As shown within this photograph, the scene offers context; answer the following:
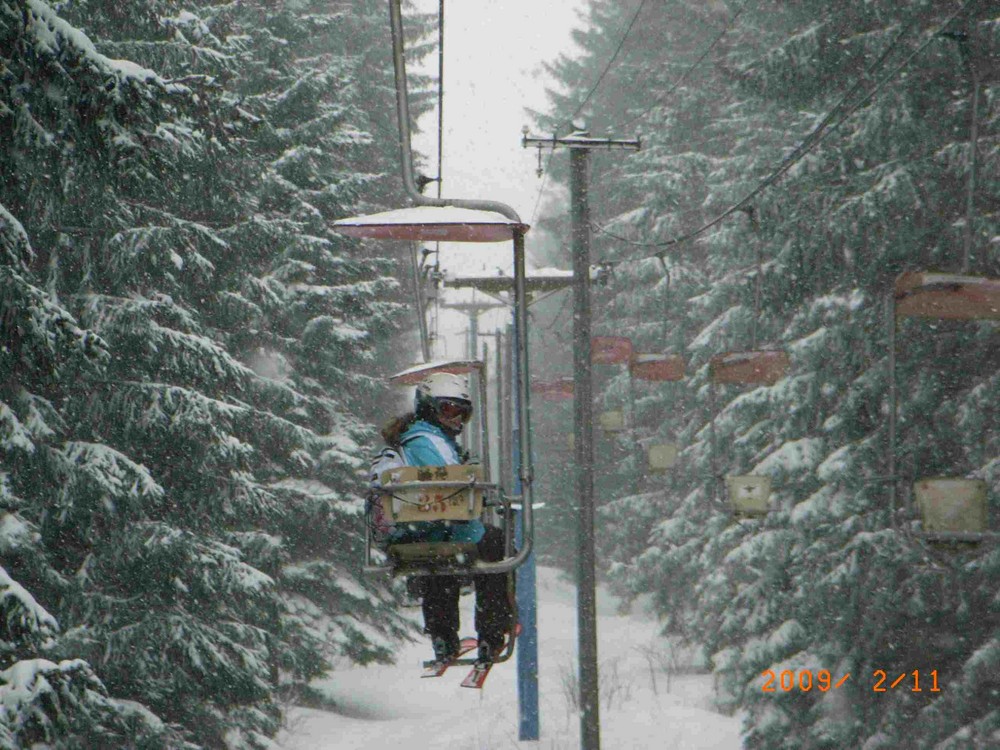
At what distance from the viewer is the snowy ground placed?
60.6ft

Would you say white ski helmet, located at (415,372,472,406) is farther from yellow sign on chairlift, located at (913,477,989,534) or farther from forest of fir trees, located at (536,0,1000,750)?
forest of fir trees, located at (536,0,1000,750)

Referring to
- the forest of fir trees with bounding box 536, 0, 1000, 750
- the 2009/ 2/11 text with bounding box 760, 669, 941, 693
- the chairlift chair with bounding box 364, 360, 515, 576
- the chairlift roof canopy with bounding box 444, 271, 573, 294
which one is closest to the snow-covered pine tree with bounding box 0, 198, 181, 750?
the chairlift chair with bounding box 364, 360, 515, 576

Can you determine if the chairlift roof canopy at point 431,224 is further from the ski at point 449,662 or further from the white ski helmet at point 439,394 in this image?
the ski at point 449,662

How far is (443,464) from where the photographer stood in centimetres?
692

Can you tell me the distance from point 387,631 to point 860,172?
507 inches

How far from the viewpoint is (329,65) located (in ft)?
80.4

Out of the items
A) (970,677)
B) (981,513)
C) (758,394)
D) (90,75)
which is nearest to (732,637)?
(758,394)

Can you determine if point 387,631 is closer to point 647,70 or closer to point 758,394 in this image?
point 758,394

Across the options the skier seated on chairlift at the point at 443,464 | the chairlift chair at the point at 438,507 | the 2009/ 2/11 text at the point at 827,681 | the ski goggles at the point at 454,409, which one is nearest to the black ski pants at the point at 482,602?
the skier seated on chairlift at the point at 443,464

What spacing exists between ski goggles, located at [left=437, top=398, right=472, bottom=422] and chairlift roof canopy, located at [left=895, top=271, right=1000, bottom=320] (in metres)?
3.73

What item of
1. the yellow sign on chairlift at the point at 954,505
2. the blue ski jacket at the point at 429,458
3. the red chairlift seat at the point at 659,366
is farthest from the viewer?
the red chairlift seat at the point at 659,366

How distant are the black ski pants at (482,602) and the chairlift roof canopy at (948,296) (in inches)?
144

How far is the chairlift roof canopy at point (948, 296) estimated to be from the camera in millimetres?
8234

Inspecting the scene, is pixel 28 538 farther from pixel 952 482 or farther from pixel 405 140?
pixel 952 482
